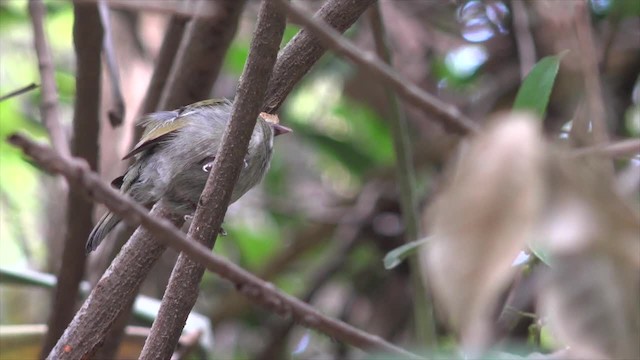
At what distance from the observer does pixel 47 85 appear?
6.00 ft

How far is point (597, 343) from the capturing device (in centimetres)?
55

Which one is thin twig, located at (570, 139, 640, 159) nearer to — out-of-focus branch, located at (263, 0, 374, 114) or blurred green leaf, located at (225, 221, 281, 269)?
out-of-focus branch, located at (263, 0, 374, 114)

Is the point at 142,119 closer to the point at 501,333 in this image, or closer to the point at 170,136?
the point at 170,136

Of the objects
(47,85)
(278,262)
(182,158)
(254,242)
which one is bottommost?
(182,158)

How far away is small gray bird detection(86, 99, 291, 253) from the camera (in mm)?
1806

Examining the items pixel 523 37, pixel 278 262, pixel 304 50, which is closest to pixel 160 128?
pixel 304 50

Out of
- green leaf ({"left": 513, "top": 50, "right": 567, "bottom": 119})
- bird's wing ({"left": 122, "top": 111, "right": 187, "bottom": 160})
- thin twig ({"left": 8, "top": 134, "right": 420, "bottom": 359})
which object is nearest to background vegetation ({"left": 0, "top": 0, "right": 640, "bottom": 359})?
green leaf ({"left": 513, "top": 50, "right": 567, "bottom": 119})

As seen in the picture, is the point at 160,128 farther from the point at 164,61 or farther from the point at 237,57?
the point at 237,57

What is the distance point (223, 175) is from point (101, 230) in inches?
31.7

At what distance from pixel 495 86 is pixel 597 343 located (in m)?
2.61

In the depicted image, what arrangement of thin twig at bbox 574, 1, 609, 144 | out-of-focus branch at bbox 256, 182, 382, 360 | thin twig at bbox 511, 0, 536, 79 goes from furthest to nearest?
out-of-focus branch at bbox 256, 182, 382, 360 < thin twig at bbox 511, 0, 536, 79 < thin twig at bbox 574, 1, 609, 144

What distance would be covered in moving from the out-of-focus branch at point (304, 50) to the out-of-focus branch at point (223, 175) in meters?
0.31

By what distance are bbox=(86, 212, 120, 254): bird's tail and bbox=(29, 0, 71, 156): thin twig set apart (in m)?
0.16

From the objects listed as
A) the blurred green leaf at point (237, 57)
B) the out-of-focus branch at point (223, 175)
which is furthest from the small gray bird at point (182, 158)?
the blurred green leaf at point (237, 57)
